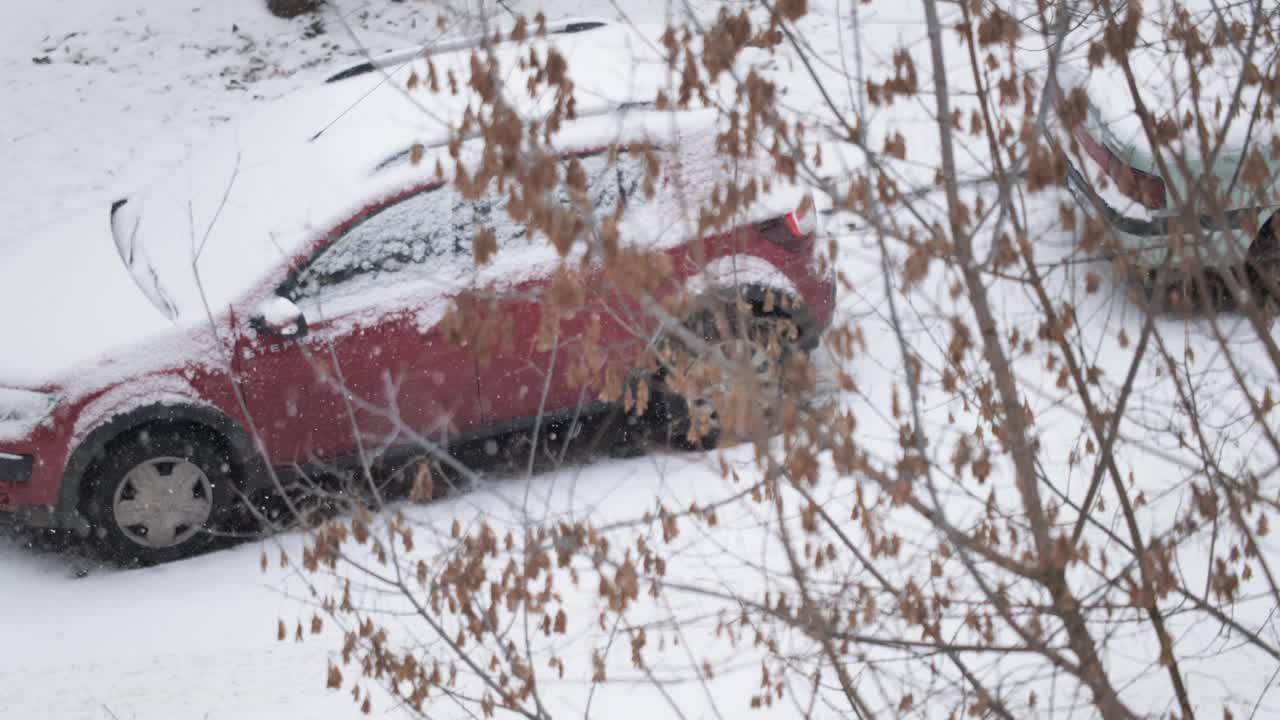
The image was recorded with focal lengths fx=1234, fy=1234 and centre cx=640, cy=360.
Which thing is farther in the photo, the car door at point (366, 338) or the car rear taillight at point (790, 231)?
the car rear taillight at point (790, 231)

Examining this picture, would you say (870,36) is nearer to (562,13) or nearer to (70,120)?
(562,13)

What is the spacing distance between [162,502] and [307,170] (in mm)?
1615

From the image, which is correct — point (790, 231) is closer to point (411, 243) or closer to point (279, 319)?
point (411, 243)

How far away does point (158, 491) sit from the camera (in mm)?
5332

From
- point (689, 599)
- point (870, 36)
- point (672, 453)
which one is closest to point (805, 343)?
point (672, 453)

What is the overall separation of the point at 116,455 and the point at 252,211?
4.04 ft

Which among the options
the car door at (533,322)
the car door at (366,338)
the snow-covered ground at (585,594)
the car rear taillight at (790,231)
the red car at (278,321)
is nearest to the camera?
the snow-covered ground at (585,594)

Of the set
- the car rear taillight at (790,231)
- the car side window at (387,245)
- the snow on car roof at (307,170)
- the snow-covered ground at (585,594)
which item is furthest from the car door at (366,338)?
the car rear taillight at (790,231)

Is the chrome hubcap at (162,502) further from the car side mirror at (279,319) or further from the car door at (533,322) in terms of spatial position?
the car door at (533,322)

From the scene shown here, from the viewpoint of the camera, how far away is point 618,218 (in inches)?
89.8

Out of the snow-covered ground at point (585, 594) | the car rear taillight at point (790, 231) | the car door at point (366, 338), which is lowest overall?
the snow-covered ground at point (585, 594)

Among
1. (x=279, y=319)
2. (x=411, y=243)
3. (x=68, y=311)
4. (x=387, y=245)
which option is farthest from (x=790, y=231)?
(x=68, y=311)

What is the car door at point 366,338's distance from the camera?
5.35 metres

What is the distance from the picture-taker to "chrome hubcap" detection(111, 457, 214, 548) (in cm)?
528
